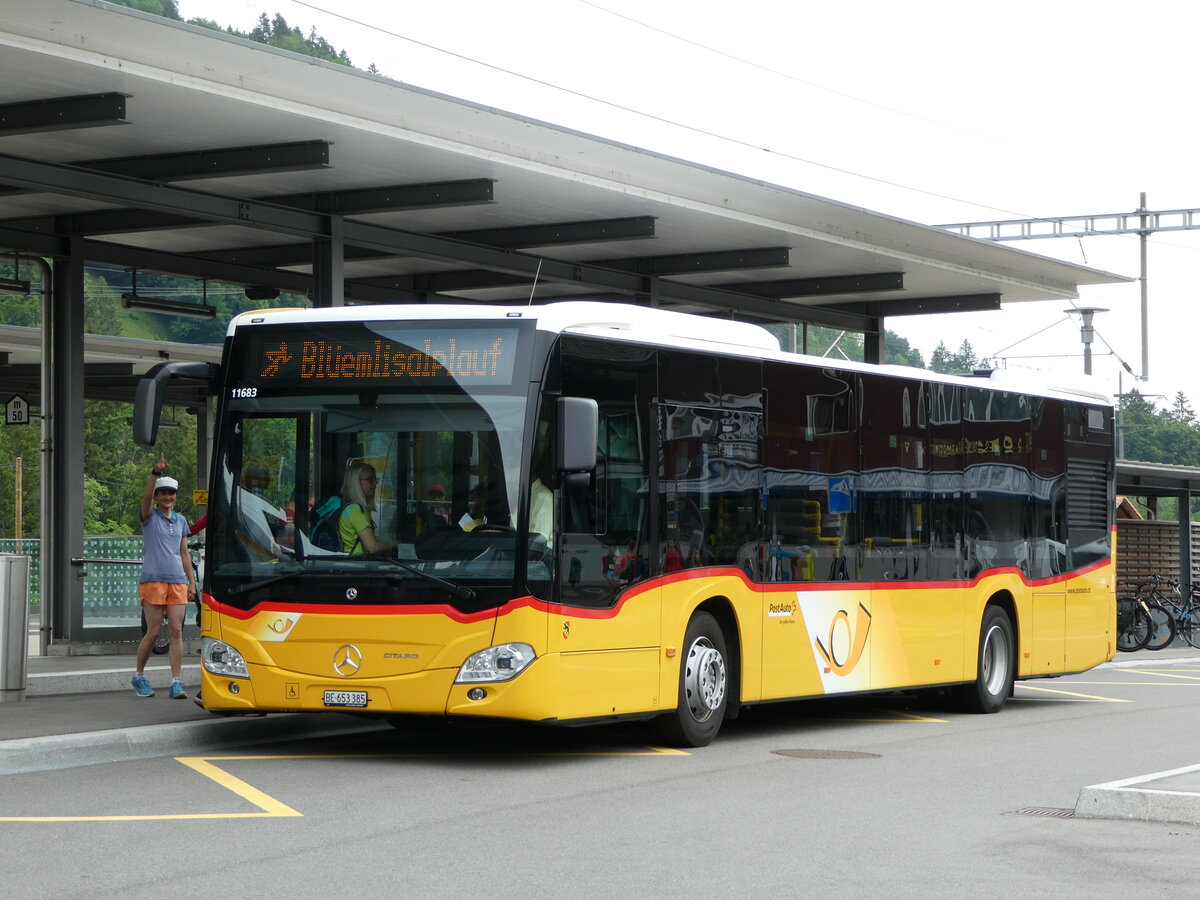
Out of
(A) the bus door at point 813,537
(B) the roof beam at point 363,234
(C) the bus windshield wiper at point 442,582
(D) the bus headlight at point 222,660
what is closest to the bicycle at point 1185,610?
(B) the roof beam at point 363,234

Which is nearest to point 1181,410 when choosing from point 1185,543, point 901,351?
point 901,351

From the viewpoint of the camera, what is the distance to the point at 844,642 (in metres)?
14.3

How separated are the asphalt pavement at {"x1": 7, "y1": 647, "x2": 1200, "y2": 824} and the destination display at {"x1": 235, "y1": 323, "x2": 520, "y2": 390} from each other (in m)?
2.56

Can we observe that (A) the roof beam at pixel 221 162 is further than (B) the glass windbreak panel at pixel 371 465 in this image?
Yes

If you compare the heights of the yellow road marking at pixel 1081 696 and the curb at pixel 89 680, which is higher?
the curb at pixel 89 680

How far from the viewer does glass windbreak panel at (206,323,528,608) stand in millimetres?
11148

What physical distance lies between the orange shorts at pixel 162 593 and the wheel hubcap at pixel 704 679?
4283 mm

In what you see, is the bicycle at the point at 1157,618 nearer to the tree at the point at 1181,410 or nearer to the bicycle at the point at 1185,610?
the bicycle at the point at 1185,610

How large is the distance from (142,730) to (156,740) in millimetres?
118

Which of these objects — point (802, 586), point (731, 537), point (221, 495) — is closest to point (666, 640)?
point (731, 537)

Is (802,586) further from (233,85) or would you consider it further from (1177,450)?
(1177,450)

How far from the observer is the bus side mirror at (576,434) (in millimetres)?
11055

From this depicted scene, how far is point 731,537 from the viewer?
12.9 m

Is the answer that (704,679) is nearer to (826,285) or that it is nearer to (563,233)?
(563,233)
